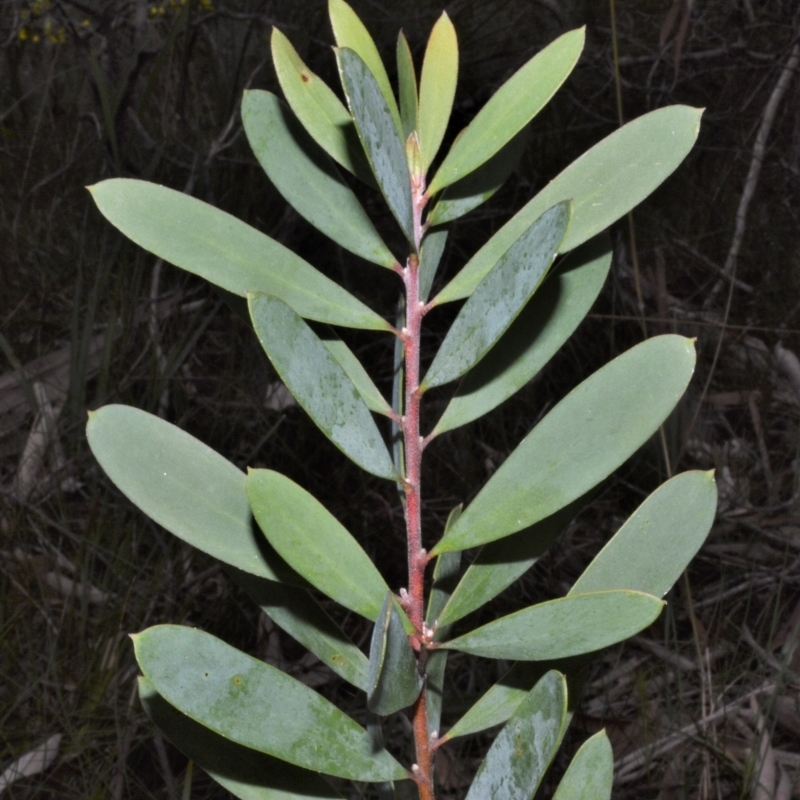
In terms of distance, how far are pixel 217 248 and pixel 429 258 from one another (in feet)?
0.23

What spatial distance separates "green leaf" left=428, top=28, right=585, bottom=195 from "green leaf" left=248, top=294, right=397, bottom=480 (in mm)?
76

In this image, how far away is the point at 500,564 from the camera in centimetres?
30

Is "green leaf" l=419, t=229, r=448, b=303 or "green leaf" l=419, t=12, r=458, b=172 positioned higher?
"green leaf" l=419, t=12, r=458, b=172

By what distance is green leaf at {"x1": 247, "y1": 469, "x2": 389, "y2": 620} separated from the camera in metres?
0.24

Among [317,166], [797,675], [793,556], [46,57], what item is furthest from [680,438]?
[46,57]

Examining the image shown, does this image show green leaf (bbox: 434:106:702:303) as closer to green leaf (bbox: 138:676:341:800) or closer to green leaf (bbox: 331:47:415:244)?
green leaf (bbox: 331:47:415:244)

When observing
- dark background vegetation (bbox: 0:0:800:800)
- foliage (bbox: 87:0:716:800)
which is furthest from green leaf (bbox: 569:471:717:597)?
dark background vegetation (bbox: 0:0:800:800)

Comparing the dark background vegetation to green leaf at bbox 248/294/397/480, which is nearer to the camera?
green leaf at bbox 248/294/397/480

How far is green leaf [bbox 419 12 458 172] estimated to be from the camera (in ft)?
0.98

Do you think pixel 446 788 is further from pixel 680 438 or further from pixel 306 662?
pixel 680 438

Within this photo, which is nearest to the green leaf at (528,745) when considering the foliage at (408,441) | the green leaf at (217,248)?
the foliage at (408,441)

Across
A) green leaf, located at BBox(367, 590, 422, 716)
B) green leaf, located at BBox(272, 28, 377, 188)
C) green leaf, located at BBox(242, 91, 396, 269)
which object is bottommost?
green leaf, located at BBox(367, 590, 422, 716)

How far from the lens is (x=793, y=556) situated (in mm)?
1121

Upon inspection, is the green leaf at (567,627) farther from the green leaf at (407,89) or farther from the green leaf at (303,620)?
the green leaf at (407,89)
